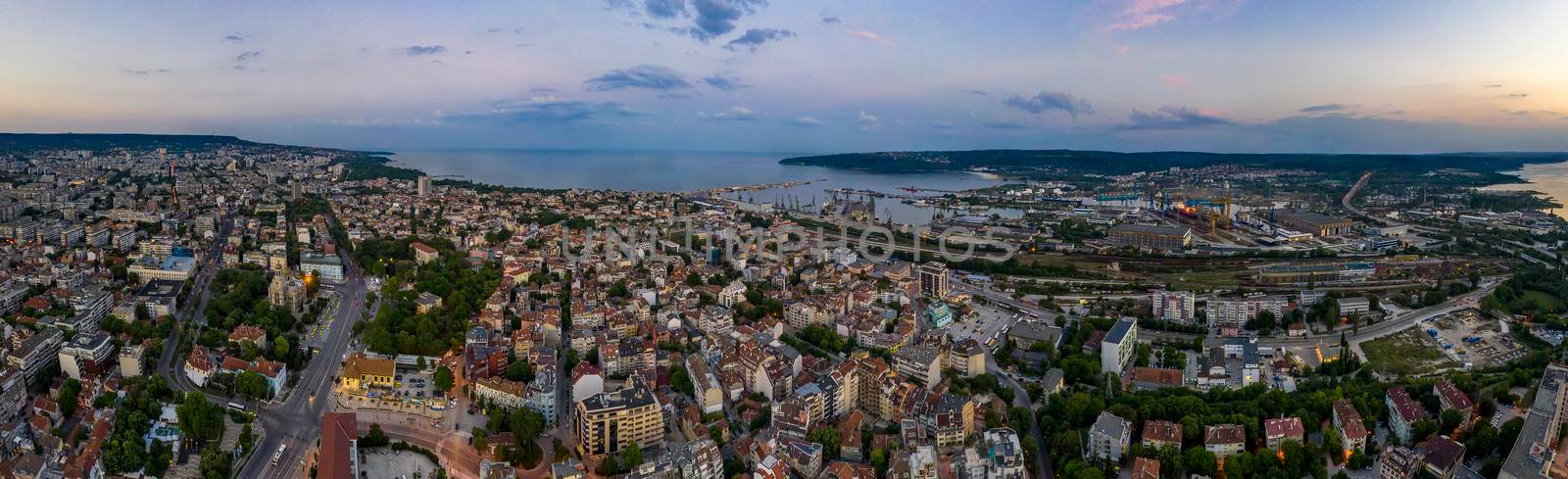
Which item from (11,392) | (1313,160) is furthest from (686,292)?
(1313,160)

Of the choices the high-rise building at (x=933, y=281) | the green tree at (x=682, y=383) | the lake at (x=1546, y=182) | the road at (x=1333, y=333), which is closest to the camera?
the green tree at (x=682, y=383)

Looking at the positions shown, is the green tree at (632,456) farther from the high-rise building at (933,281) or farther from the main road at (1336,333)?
the high-rise building at (933,281)

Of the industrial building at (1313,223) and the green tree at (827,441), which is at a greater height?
the industrial building at (1313,223)

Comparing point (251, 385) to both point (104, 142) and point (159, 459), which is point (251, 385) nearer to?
point (159, 459)

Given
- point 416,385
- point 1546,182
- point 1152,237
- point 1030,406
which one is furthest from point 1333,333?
point 1546,182

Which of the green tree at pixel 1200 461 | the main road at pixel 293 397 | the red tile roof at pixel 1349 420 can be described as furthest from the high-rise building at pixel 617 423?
the red tile roof at pixel 1349 420

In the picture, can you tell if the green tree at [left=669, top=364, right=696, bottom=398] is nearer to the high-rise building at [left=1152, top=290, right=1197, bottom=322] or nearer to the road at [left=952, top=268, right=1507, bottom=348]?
the road at [left=952, top=268, right=1507, bottom=348]

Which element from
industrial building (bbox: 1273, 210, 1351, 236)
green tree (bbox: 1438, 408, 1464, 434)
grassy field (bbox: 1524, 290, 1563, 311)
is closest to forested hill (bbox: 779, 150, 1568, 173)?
industrial building (bbox: 1273, 210, 1351, 236)
